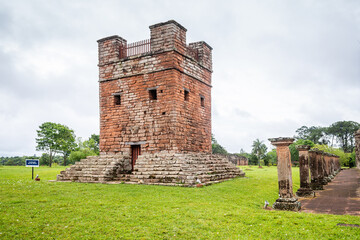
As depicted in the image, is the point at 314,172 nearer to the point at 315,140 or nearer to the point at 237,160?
the point at 237,160

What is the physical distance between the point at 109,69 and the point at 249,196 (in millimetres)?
11240

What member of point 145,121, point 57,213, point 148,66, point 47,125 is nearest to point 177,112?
point 145,121

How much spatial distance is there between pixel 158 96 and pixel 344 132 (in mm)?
75055

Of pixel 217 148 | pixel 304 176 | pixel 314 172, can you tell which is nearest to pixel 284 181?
pixel 304 176

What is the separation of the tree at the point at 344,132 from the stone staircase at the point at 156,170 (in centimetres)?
7039

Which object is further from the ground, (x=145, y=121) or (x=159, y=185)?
(x=145, y=121)

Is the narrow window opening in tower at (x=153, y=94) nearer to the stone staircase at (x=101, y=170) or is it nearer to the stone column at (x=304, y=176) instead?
the stone staircase at (x=101, y=170)

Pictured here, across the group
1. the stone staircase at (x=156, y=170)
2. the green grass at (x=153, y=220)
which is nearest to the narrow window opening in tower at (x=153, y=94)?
the stone staircase at (x=156, y=170)

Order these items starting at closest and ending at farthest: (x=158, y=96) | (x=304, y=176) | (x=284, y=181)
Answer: (x=284, y=181)
(x=304, y=176)
(x=158, y=96)

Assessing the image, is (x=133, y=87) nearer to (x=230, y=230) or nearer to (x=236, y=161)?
(x=230, y=230)

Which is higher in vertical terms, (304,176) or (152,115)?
(152,115)

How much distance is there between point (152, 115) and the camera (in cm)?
1512

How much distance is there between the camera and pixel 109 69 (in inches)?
666

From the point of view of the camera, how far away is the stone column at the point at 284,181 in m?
7.74
